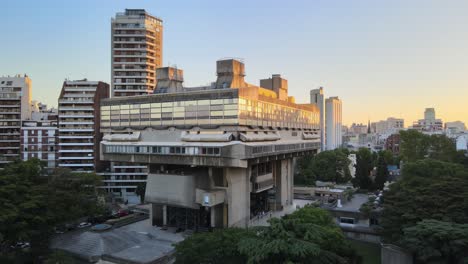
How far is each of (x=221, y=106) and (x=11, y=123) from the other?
47715mm

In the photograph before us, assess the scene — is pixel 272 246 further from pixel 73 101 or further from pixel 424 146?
pixel 424 146

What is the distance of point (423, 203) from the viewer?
3189 centimetres

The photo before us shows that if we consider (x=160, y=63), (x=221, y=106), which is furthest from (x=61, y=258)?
(x=160, y=63)

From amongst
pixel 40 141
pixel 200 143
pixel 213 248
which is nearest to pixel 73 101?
pixel 40 141

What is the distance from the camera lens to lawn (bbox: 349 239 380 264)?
3422cm

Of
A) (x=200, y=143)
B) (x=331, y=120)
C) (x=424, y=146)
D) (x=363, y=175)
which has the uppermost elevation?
(x=331, y=120)

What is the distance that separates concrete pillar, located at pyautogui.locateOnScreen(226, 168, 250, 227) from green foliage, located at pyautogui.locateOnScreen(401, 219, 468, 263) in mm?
18607

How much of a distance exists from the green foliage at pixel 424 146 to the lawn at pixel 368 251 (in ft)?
112

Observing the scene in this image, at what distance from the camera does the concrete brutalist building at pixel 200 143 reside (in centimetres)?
3709

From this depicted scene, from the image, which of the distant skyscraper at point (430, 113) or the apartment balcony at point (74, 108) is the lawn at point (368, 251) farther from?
the distant skyscraper at point (430, 113)

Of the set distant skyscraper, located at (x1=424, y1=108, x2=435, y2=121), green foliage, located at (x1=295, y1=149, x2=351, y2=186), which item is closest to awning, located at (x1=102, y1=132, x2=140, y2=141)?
green foliage, located at (x1=295, y1=149, x2=351, y2=186)

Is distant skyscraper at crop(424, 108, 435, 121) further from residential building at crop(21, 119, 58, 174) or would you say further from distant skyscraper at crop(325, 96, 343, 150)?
residential building at crop(21, 119, 58, 174)

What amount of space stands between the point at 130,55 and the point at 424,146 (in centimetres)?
6209

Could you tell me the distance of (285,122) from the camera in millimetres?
49562
